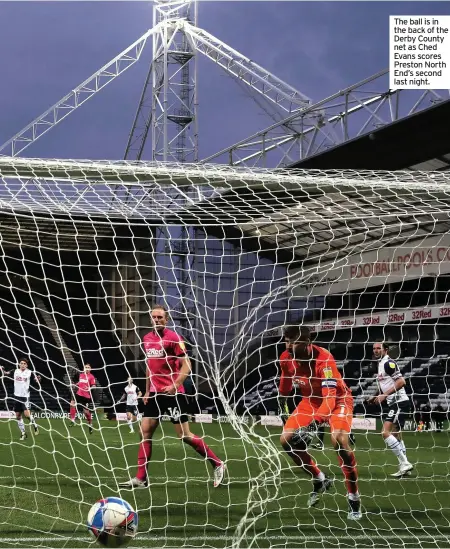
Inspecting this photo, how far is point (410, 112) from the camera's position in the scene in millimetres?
19562

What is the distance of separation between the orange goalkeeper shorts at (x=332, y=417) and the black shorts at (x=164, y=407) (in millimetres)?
957

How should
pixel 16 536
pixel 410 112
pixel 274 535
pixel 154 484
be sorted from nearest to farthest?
pixel 16 536 < pixel 274 535 < pixel 154 484 < pixel 410 112

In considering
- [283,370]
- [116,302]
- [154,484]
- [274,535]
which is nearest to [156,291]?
[116,302]

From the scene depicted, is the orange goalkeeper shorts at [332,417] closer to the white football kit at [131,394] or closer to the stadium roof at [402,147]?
the white football kit at [131,394]

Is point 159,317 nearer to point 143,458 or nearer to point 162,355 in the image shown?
point 162,355

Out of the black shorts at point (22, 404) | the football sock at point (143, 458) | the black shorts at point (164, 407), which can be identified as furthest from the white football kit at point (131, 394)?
the football sock at point (143, 458)

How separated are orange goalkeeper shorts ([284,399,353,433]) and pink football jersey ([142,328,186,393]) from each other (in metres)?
1.03

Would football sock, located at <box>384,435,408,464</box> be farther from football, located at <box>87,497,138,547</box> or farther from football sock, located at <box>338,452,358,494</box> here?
football, located at <box>87,497,138,547</box>

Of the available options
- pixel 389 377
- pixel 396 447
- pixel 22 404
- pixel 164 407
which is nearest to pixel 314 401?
pixel 164 407

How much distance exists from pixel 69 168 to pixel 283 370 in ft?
7.59

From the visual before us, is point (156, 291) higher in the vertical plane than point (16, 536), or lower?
lower

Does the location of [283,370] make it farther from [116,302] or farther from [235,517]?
[116,302]

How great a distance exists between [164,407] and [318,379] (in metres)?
1.34

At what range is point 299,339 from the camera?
20.4 ft
